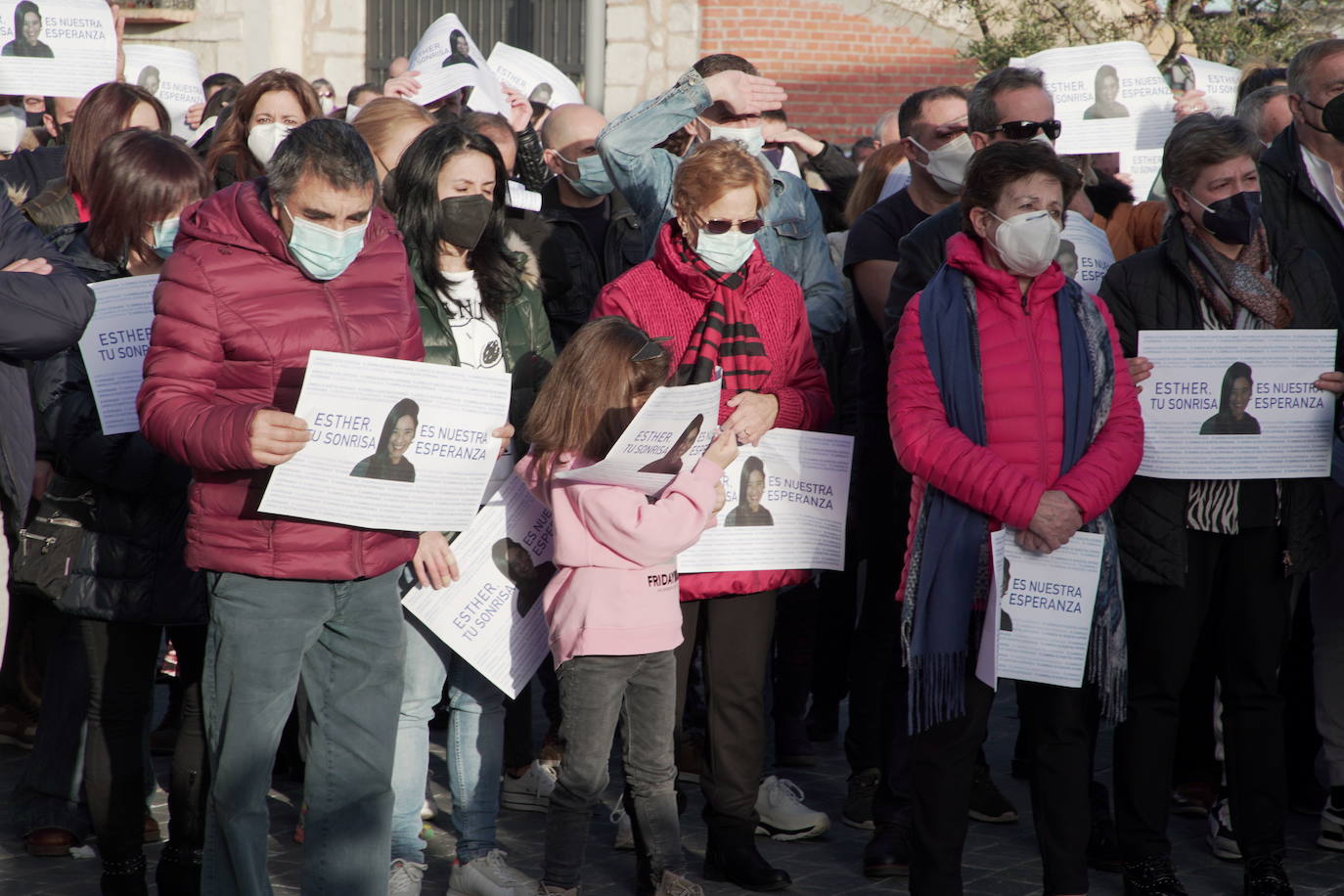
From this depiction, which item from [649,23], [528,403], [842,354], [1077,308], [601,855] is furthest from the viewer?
[649,23]

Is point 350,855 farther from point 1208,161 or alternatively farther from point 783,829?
point 1208,161

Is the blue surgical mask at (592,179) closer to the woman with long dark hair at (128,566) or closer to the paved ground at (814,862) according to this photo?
the woman with long dark hair at (128,566)

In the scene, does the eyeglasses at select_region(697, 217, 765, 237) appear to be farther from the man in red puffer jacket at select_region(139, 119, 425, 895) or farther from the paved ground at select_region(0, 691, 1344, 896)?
the paved ground at select_region(0, 691, 1344, 896)

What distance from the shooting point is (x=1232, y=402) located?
4633 mm

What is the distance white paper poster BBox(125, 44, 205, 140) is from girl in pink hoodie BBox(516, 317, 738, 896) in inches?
213

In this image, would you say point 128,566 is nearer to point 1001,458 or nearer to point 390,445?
point 390,445

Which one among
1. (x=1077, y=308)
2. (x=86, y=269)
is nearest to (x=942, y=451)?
(x=1077, y=308)

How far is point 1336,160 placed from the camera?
533 centimetres

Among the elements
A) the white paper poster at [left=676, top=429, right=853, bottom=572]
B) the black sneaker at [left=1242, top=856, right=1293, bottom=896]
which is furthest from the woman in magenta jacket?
the black sneaker at [left=1242, top=856, right=1293, bottom=896]

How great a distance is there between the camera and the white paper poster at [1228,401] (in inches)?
181

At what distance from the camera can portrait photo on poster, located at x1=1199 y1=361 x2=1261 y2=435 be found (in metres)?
4.62

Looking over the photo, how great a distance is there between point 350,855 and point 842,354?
2.93 meters

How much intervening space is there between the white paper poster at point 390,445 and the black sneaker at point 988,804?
2360 mm

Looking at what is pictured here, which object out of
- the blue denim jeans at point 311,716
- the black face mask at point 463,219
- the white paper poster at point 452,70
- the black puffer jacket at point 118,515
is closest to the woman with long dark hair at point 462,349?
the black face mask at point 463,219
